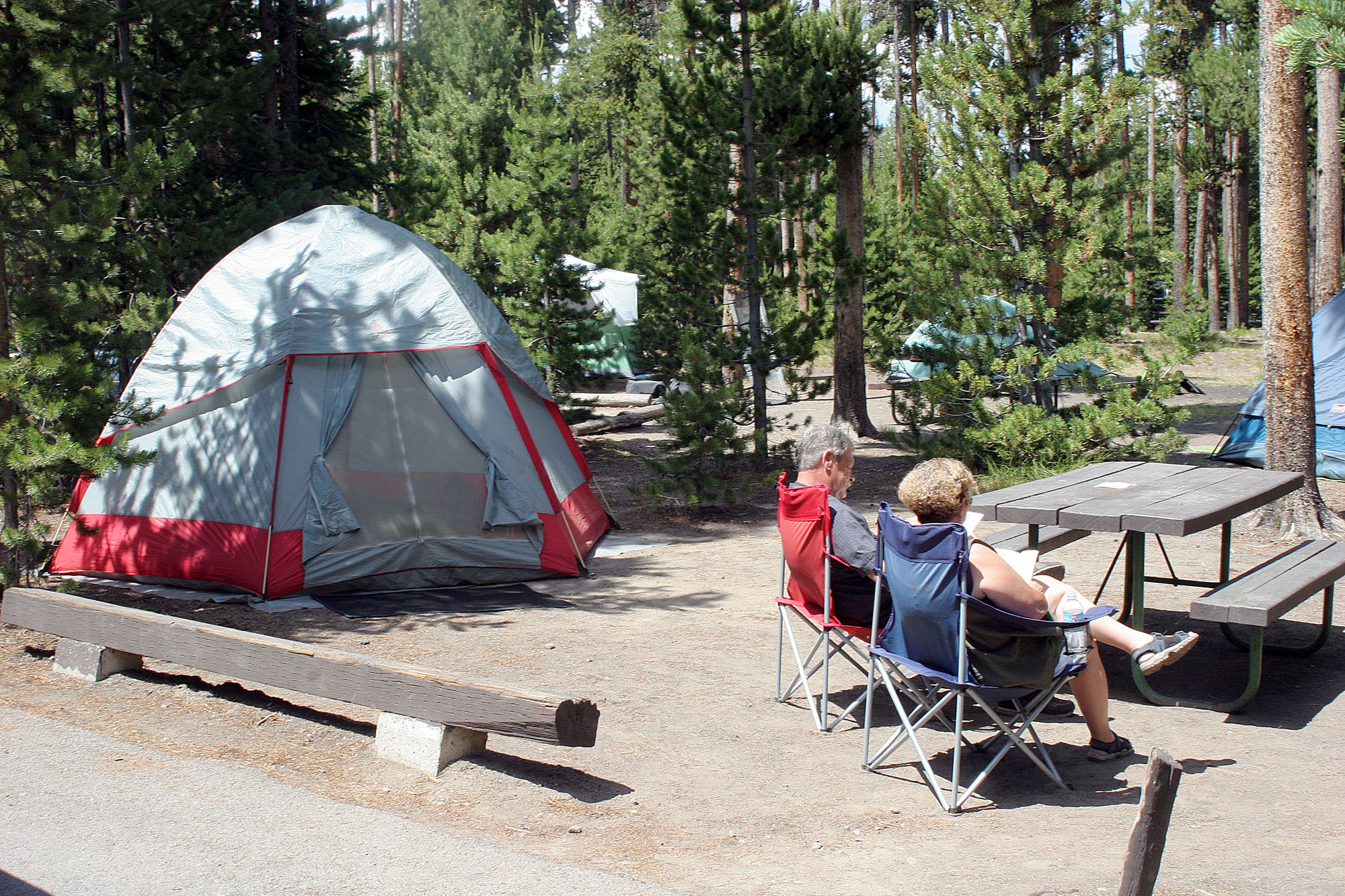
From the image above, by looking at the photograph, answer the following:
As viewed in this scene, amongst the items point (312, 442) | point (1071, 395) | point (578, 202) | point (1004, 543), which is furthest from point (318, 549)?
point (1071, 395)

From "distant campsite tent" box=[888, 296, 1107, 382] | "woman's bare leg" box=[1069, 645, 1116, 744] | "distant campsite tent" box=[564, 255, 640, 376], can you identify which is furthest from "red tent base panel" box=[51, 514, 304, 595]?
"distant campsite tent" box=[564, 255, 640, 376]

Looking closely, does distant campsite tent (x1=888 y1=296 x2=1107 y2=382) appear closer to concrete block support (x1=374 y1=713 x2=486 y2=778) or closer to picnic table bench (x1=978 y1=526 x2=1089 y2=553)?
picnic table bench (x1=978 y1=526 x2=1089 y2=553)

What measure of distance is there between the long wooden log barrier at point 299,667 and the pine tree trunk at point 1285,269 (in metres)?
6.23

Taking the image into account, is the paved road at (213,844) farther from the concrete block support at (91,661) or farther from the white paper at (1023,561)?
the white paper at (1023,561)

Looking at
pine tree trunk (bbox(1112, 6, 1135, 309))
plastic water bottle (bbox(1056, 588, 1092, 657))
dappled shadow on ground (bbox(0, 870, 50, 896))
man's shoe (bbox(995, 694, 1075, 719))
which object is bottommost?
man's shoe (bbox(995, 694, 1075, 719))

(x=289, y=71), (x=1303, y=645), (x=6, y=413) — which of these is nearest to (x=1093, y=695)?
(x=1303, y=645)

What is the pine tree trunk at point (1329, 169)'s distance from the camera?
507 inches

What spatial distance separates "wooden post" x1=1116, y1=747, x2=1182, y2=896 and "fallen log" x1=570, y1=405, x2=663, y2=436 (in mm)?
12352

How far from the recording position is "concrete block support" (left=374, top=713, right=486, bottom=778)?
402cm

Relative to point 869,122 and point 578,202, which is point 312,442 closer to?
point 578,202

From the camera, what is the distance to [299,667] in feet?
14.3

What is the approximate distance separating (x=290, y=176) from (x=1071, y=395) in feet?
29.9

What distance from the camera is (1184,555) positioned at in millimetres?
7668

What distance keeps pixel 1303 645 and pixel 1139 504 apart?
155 cm
